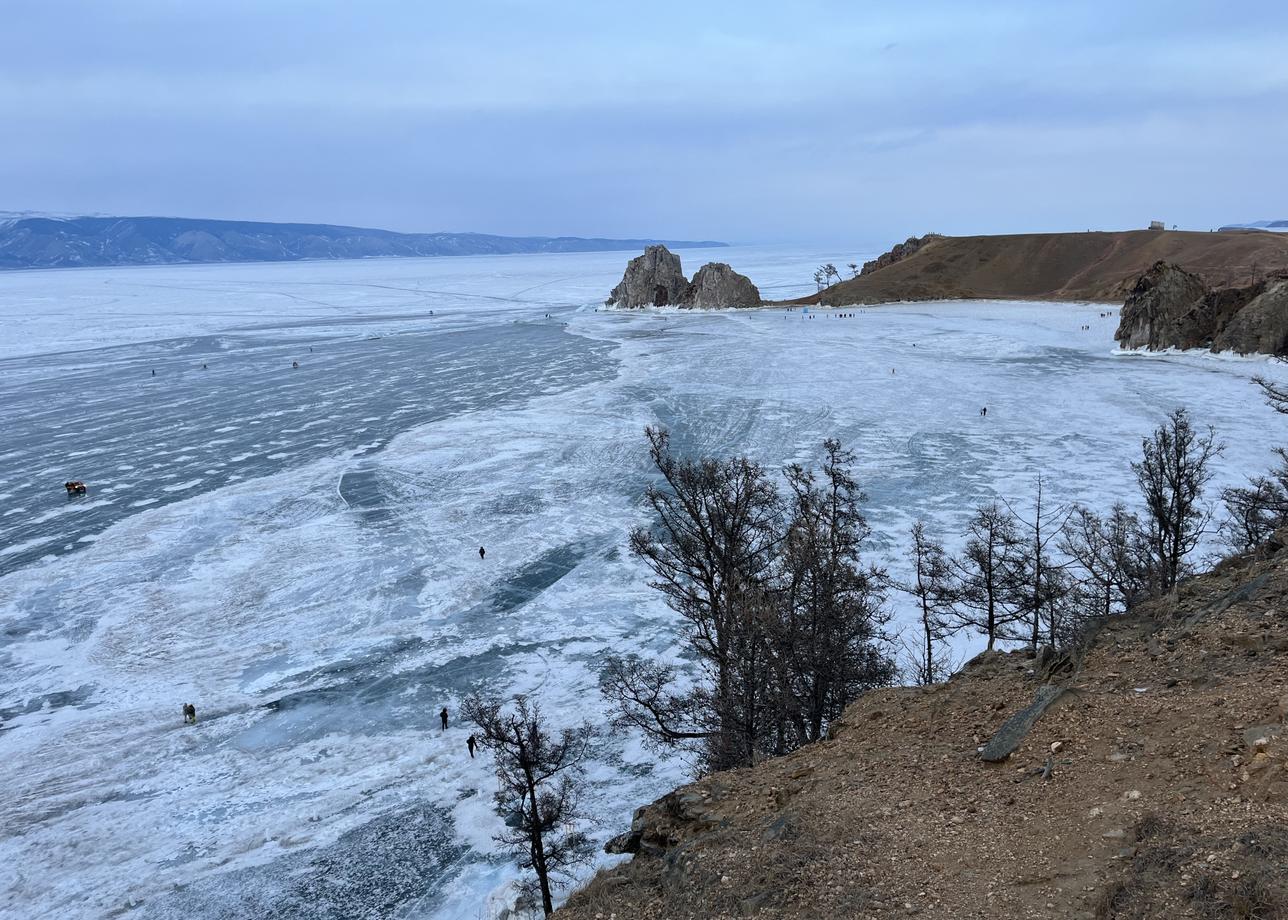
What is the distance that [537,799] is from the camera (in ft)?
45.9

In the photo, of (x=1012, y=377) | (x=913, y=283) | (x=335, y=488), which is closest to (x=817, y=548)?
(x=335, y=488)

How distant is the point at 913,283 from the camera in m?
107

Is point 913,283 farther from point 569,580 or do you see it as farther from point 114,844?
point 114,844

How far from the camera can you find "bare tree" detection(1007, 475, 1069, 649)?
1427 cm

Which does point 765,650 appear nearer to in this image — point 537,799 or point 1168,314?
point 537,799

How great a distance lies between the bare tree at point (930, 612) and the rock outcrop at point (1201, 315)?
140ft

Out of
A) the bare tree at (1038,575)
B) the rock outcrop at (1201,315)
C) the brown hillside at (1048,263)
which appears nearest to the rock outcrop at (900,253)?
the brown hillside at (1048,263)

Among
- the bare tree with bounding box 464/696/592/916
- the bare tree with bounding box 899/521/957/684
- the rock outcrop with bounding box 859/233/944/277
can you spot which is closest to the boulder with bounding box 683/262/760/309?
the rock outcrop with bounding box 859/233/944/277

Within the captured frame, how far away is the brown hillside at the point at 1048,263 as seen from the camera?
96.8 m

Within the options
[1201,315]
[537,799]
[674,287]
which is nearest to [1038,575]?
[537,799]

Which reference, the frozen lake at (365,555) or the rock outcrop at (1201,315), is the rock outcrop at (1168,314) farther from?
the frozen lake at (365,555)

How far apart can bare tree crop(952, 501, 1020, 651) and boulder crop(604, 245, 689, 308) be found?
82.9 m

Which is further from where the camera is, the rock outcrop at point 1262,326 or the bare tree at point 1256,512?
the rock outcrop at point 1262,326

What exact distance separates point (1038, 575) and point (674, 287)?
91.7 meters
